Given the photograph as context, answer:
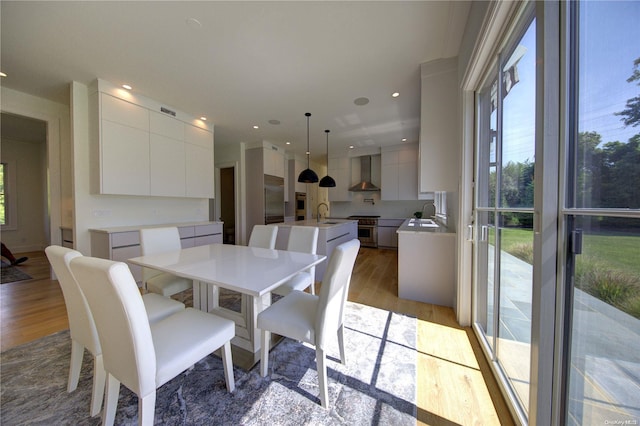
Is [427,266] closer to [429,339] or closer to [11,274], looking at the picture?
[429,339]

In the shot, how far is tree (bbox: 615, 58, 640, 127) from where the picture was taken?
2.02 feet

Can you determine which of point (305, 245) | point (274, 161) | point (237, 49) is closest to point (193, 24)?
point (237, 49)

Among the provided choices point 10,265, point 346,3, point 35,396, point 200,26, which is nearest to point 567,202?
point 346,3

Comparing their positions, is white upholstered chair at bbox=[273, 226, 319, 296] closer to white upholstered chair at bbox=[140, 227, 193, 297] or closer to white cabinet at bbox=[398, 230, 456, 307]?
white upholstered chair at bbox=[140, 227, 193, 297]

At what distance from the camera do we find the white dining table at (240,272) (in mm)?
1292

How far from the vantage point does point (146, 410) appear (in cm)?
94

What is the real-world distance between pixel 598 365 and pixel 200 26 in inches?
127

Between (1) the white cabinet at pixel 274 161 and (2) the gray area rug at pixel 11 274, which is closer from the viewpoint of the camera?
(2) the gray area rug at pixel 11 274

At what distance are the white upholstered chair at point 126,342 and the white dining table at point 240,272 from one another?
352mm

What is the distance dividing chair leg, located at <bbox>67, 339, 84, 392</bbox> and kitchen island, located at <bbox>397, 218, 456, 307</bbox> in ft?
9.34

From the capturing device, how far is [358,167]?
655cm

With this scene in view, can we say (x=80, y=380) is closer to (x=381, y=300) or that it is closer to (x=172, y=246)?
(x=172, y=246)

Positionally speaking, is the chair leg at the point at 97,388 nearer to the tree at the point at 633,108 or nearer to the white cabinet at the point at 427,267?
the tree at the point at 633,108

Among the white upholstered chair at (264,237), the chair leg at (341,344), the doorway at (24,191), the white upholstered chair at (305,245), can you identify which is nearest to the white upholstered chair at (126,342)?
the chair leg at (341,344)
